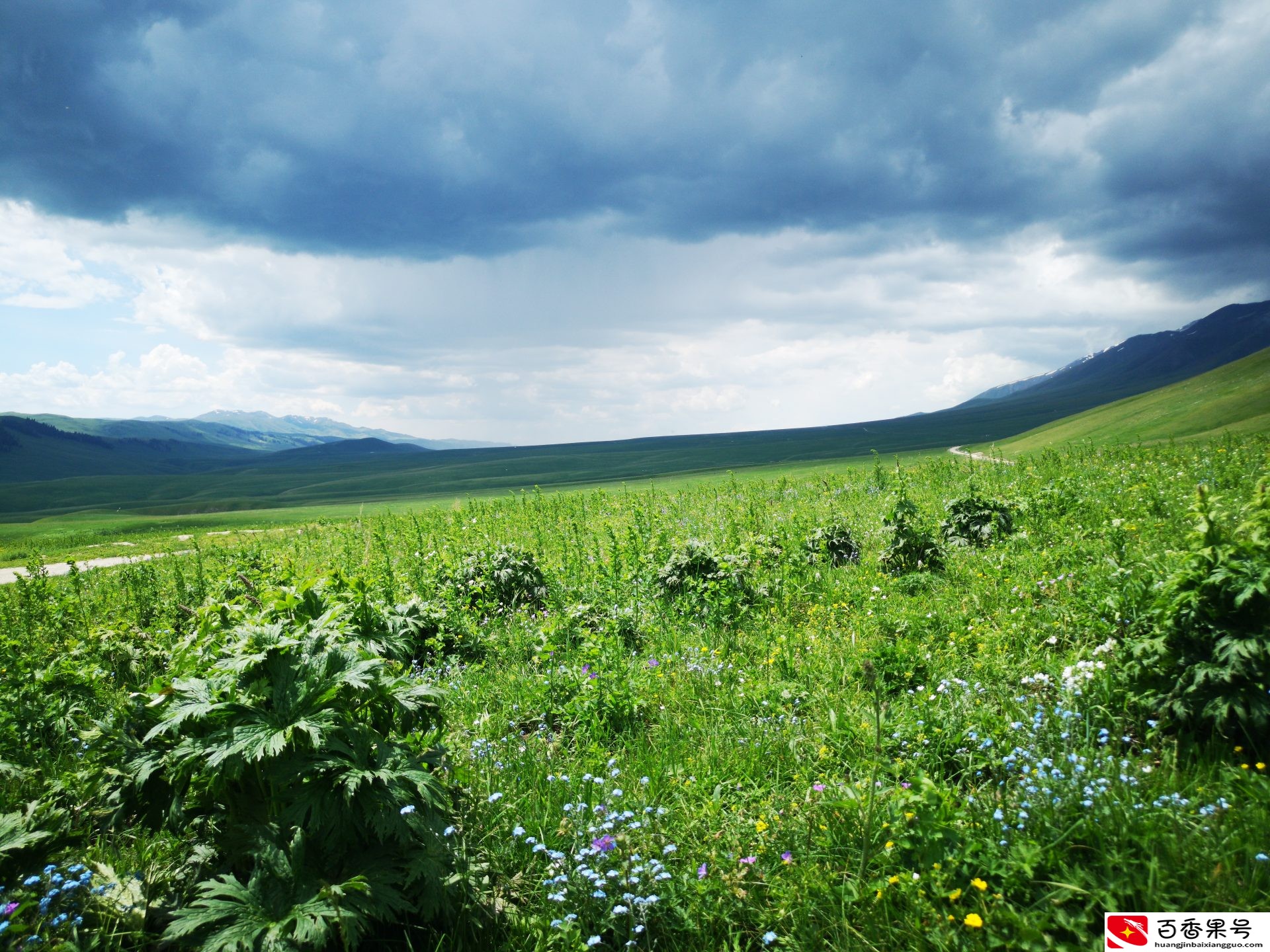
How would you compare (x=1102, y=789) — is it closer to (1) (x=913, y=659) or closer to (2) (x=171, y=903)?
(1) (x=913, y=659)

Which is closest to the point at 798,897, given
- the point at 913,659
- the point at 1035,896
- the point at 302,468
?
the point at 1035,896

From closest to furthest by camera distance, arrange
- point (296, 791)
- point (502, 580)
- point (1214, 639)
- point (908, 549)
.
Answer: point (296, 791) → point (1214, 639) → point (908, 549) → point (502, 580)

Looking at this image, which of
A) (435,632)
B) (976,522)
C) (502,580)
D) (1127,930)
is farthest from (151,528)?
(1127,930)

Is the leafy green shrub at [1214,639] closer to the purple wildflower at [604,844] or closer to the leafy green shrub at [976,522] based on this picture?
the purple wildflower at [604,844]

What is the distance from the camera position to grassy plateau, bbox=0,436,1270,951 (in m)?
3.06

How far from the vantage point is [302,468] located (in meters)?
170

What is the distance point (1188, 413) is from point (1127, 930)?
5476cm

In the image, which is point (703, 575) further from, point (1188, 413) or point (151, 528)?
point (151, 528)

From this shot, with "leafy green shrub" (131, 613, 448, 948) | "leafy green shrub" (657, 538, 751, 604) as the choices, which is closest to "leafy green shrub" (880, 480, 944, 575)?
"leafy green shrub" (657, 538, 751, 604)

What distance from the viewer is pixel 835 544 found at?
10.8 m

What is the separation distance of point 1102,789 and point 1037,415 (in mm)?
176221

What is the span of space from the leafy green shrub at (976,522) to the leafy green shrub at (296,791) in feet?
31.6

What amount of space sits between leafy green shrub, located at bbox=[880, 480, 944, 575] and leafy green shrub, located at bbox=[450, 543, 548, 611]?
17.3 ft

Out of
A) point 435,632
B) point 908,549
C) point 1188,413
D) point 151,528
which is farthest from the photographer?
point 151,528
